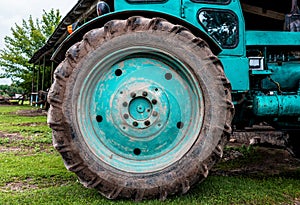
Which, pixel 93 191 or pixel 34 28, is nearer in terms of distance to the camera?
pixel 93 191

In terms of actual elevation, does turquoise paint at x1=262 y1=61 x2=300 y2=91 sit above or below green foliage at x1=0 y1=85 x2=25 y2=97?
above

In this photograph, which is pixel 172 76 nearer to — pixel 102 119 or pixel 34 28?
pixel 102 119

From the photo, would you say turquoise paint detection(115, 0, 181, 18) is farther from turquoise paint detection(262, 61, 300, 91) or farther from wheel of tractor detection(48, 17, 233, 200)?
turquoise paint detection(262, 61, 300, 91)

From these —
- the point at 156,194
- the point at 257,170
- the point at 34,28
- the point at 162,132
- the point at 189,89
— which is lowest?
the point at 257,170

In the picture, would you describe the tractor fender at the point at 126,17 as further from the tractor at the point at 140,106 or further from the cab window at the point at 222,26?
the cab window at the point at 222,26

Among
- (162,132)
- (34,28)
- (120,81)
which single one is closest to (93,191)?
(162,132)

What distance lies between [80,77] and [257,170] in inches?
106

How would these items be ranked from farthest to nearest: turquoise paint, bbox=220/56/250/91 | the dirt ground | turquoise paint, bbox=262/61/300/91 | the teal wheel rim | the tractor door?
the dirt ground, turquoise paint, bbox=262/61/300/91, the tractor door, turquoise paint, bbox=220/56/250/91, the teal wheel rim

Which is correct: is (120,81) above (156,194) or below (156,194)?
above

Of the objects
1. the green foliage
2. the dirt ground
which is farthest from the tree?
the dirt ground

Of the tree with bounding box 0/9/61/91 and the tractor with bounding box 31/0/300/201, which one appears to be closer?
the tractor with bounding box 31/0/300/201

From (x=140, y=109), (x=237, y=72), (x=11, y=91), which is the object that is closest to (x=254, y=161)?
(x=237, y=72)

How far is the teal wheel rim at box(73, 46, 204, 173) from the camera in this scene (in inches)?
117

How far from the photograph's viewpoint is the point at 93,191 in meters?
3.19
